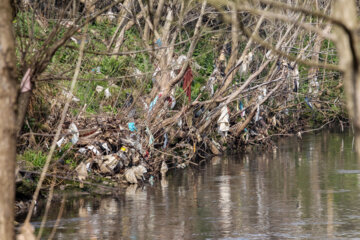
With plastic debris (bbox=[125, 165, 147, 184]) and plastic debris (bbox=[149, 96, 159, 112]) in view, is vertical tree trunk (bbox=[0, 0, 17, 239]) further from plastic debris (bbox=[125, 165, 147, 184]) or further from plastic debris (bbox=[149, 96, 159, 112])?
plastic debris (bbox=[149, 96, 159, 112])

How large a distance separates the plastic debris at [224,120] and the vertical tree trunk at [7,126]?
14.9 meters

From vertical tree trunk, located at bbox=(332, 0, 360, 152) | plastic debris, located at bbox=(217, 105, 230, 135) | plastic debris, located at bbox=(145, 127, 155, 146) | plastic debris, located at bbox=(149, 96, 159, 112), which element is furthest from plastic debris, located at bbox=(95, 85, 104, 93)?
vertical tree trunk, located at bbox=(332, 0, 360, 152)

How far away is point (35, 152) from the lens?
1409 cm

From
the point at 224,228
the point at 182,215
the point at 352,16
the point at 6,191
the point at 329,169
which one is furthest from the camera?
the point at 329,169

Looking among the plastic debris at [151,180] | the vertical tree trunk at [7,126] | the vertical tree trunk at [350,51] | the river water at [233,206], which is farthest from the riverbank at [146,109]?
the vertical tree trunk at [350,51]

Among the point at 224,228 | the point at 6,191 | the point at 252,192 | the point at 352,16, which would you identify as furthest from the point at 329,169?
the point at 352,16

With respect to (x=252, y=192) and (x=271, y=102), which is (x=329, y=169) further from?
(x=271, y=102)

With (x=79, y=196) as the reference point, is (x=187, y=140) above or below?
above

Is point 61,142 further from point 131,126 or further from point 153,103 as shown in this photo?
point 153,103

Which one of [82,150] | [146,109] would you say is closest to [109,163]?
[82,150]

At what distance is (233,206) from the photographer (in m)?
12.1

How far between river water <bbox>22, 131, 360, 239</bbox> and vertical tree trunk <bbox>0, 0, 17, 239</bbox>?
5.71 m

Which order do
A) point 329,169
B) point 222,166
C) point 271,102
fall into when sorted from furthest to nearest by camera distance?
point 271,102, point 222,166, point 329,169

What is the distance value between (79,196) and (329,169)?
223 inches
